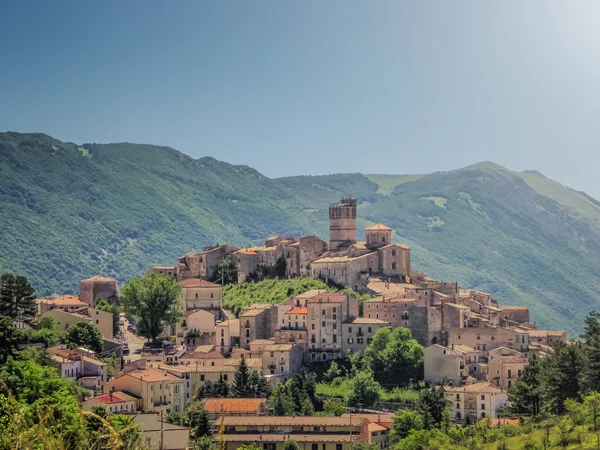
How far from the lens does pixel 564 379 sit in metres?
68.8

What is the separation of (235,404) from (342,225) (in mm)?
35794

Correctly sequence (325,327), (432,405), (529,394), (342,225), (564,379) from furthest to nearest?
(342,225) → (325,327) → (432,405) → (529,394) → (564,379)

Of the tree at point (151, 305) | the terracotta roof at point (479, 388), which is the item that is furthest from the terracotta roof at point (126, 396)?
the terracotta roof at point (479, 388)

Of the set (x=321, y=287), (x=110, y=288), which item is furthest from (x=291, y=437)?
(x=110, y=288)

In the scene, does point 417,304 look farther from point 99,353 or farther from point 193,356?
point 99,353

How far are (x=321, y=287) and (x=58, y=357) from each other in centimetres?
2865

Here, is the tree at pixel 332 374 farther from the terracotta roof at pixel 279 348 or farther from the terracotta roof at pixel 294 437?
the terracotta roof at pixel 294 437

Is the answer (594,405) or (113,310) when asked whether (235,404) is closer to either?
(113,310)

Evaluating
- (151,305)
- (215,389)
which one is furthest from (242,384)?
(151,305)

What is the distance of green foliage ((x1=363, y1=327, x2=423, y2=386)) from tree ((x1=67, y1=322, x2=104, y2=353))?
20.2 meters

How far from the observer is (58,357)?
258 ft

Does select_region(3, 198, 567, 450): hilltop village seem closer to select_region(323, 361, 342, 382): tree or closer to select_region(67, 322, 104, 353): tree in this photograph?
select_region(67, 322, 104, 353): tree

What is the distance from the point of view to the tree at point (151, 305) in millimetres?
95500

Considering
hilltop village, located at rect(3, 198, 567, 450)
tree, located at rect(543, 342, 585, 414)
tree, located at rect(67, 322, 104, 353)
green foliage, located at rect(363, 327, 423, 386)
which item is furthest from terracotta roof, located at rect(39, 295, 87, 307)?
tree, located at rect(543, 342, 585, 414)
